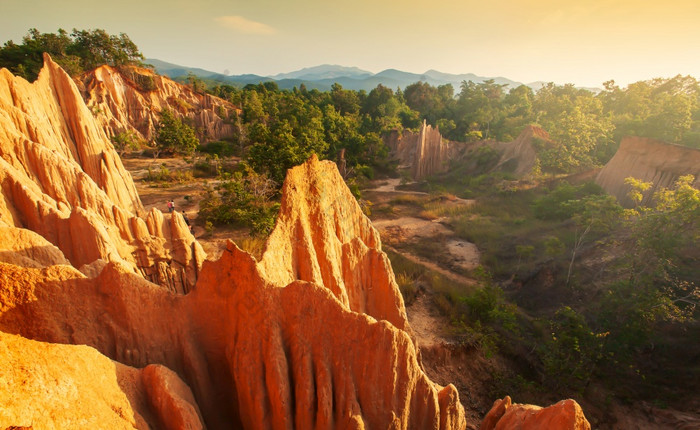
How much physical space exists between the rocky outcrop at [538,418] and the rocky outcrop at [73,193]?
6.66m

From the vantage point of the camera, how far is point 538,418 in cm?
423

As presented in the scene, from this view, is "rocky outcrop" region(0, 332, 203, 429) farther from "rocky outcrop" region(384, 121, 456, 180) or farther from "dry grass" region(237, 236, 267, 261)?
"rocky outcrop" region(384, 121, 456, 180)

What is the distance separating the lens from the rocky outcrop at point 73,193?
6.05 meters

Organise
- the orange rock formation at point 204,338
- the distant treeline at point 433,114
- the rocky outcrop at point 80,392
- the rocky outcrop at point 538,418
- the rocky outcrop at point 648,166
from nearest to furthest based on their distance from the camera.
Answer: the rocky outcrop at point 80,392, the orange rock formation at point 204,338, the rocky outcrop at point 538,418, the rocky outcrop at point 648,166, the distant treeline at point 433,114

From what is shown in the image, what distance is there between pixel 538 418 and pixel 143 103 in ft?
153

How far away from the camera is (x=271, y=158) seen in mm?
19188

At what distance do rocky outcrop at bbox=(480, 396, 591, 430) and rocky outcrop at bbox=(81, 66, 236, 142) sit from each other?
36985 mm

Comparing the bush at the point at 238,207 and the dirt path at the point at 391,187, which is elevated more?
the bush at the point at 238,207

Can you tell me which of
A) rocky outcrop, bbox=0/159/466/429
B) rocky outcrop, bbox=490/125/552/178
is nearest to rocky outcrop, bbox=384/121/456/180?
rocky outcrop, bbox=490/125/552/178

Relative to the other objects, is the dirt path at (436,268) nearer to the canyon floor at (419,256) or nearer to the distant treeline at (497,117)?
the canyon floor at (419,256)

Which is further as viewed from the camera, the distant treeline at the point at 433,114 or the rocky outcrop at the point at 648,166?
the distant treeline at the point at 433,114

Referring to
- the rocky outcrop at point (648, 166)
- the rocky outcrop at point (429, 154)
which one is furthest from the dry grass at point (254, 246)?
the rocky outcrop at point (429, 154)

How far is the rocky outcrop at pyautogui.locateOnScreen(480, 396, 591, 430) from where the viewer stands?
3918mm

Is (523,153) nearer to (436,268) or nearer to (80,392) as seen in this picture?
(436,268)
